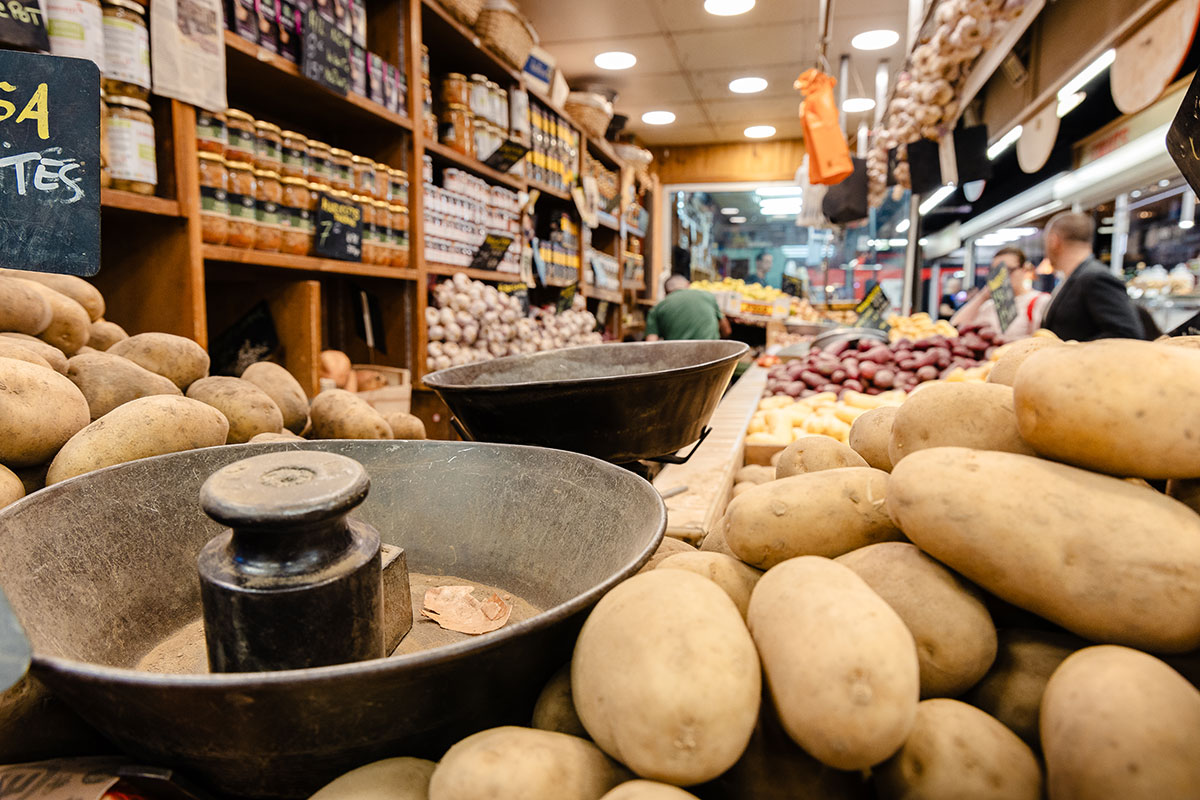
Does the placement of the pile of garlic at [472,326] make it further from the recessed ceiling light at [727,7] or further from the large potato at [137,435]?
the recessed ceiling light at [727,7]

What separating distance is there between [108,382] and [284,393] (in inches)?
12.0

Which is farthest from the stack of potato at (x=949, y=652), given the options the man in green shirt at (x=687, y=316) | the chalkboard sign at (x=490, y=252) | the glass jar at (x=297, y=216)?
the man in green shirt at (x=687, y=316)

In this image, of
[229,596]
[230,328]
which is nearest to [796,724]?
[229,596]

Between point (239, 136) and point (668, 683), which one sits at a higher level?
point (239, 136)

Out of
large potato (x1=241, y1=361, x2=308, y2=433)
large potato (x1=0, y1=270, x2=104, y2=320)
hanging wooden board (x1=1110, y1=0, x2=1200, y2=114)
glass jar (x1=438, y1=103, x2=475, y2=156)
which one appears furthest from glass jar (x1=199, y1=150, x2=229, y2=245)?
hanging wooden board (x1=1110, y1=0, x2=1200, y2=114)

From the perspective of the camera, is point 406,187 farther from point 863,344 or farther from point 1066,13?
point 1066,13

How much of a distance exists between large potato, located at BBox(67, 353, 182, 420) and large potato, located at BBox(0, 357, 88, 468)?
108 mm

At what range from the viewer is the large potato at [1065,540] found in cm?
43

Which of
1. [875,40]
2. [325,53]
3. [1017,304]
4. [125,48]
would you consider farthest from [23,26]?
[1017,304]

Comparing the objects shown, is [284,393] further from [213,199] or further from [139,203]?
[213,199]

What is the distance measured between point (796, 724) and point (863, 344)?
11.5ft

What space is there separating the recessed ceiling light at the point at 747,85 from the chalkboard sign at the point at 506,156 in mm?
2442

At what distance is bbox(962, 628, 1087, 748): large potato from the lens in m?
0.46

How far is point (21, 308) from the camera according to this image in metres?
0.99
